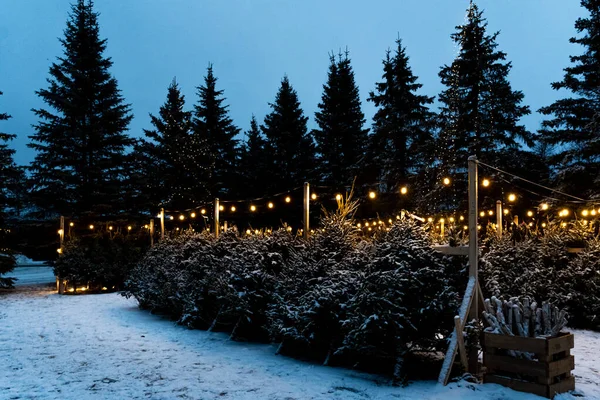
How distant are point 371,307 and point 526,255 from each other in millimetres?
6347

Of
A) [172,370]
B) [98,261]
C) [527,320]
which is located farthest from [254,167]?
[527,320]

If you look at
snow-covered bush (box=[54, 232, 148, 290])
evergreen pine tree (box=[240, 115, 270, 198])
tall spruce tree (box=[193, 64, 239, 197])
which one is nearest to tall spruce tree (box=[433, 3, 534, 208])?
evergreen pine tree (box=[240, 115, 270, 198])

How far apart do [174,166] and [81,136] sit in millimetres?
6333

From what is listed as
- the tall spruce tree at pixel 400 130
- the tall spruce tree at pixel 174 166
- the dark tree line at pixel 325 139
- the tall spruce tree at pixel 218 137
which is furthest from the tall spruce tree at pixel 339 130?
the tall spruce tree at pixel 174 166

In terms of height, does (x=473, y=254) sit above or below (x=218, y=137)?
below

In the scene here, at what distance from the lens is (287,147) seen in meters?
31.2

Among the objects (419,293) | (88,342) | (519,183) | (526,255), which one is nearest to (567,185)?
(519,183)

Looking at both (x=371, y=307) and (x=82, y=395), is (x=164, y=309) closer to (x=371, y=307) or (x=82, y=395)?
(x=82, y=395)

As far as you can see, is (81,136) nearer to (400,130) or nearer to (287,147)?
(287,147)

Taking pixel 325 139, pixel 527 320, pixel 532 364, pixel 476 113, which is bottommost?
pixel 532 364

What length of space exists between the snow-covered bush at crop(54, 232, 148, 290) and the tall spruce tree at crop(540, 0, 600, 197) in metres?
17.6

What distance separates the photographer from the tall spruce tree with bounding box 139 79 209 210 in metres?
29.4

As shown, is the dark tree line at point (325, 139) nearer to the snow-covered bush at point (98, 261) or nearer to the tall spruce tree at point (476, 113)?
the tall spruce tree at point (476, 113)

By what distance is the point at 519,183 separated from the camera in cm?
2239
